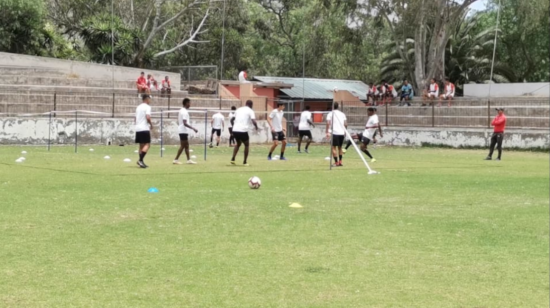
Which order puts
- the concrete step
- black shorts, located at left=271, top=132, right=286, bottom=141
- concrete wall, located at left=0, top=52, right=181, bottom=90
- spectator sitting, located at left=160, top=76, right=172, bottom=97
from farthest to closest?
concrete wall, located at left=0, top=52, right=181, bottom=90, spectator sitting, located at left=160, top=76, right=172, bottom=97, the concrete step, black shorts, located at left=271, top=132, right=286, bottom=141

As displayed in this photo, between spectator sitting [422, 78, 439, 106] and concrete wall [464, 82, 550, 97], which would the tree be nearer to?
concrete wall [464, 82, 550, 97]

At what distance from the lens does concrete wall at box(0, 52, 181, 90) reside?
43625 millimetres

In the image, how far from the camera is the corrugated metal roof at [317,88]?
54.6 m

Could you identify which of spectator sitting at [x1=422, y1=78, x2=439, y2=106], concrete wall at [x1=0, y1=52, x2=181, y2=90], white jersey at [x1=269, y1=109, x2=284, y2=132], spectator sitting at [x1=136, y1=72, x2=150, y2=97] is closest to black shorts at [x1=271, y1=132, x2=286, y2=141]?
white jersey at [x1=269, y1=109, x2=284, y2=132]

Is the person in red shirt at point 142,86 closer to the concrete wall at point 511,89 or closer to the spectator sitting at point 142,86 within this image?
the spectator sitting at point 142,86

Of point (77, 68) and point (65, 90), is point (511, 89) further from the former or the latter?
point (65, 90)

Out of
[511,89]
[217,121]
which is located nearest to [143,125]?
[217,121]

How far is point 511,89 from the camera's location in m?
48.3

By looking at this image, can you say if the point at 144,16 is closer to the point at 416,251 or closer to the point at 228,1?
the point at 228,1

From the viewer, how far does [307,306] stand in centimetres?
681

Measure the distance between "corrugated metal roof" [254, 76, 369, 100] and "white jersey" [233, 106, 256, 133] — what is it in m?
29.8

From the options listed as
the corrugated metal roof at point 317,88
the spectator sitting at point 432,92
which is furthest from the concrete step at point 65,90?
the spectator sitting at point 432,92

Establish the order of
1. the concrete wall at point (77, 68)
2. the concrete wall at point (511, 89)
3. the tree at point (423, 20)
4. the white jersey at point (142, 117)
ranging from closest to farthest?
the white jersey at point (142, 117)
the concrete wall at point (77, 68)
the tree at point (423, 20)
the concrete wall at point (511, 89)

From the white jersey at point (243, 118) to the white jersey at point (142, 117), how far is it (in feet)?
8.27
